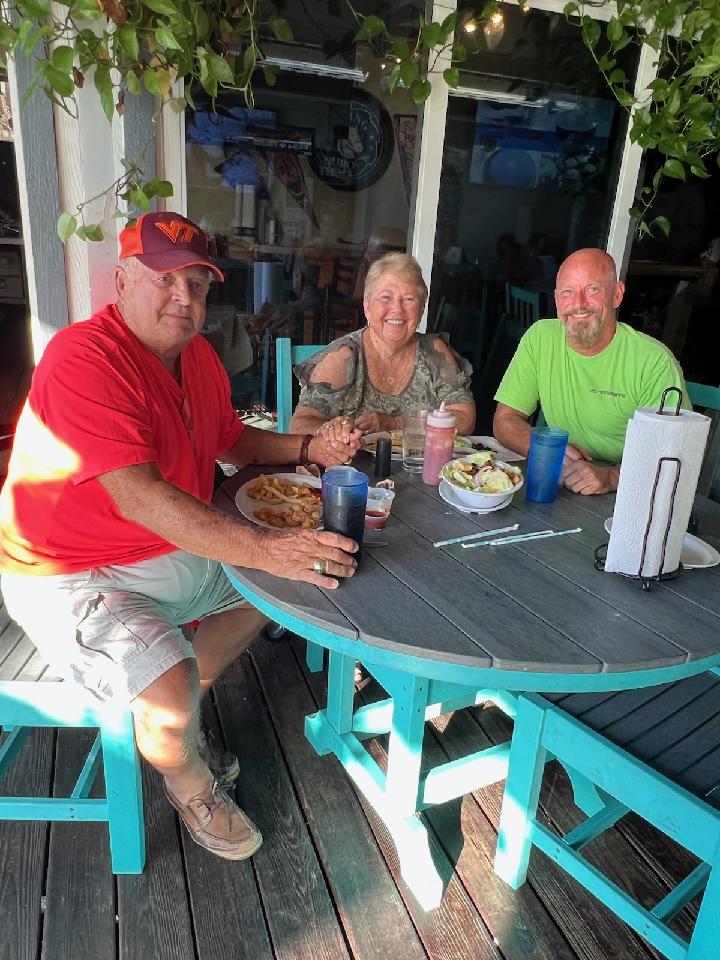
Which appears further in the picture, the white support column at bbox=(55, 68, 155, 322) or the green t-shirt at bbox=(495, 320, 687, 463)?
the white support column at bbox=(55, 68, 155, 322)

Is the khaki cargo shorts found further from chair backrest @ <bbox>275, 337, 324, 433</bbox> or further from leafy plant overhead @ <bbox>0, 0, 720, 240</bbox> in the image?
leafy plant overhead @ <bbox>0, 0, 720, 240</bbox>

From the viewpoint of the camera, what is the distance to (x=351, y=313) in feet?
11.1

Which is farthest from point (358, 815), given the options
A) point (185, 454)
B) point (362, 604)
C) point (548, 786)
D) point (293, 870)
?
point (185, 454)

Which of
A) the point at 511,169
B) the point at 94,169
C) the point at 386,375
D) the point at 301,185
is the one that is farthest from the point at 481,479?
the point at 511,169

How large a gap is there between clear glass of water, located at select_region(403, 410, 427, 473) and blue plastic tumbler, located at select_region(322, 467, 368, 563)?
Answer: 1.61ft

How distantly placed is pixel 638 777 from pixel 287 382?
1458mm

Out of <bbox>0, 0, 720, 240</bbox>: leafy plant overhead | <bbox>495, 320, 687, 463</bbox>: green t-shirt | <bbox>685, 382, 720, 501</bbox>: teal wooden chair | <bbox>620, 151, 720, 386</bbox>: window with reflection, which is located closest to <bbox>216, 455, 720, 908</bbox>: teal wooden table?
<bbox>685, 382, 720, 501</bbox>: teal wooden chair

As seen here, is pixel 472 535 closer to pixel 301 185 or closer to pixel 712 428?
pixel 712 428

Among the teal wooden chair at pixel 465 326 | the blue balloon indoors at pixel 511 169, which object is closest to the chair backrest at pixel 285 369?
the teal wooden chair at pixel 465 326

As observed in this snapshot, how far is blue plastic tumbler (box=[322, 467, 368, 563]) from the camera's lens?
1194mm

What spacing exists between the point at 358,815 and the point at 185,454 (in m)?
0.95

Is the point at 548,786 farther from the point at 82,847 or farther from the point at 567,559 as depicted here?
the point at 82,847

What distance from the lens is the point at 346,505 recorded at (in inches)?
47.3

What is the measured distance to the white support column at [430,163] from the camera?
106 inches
